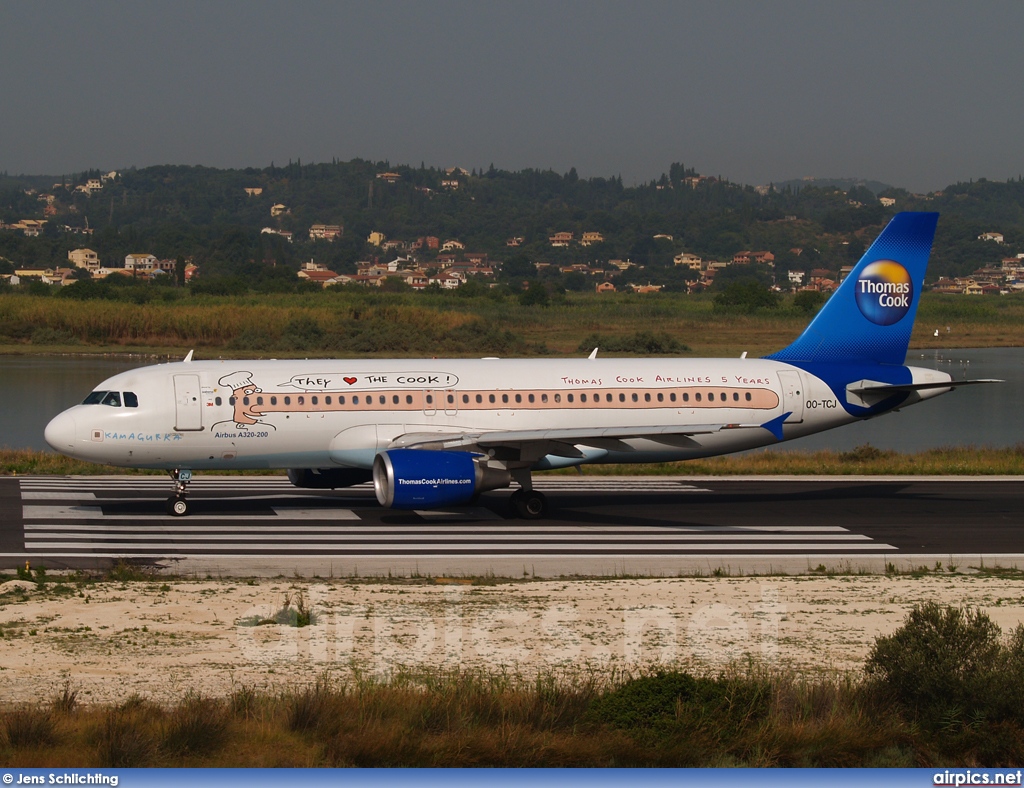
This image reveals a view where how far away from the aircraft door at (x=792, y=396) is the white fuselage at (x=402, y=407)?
0.10 ft

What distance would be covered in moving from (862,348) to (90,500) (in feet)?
64.4

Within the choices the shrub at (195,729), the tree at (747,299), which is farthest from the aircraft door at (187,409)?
the tree at (747,299)

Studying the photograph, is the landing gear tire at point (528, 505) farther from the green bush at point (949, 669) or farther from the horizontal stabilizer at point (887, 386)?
the green bush at point (949, 669)

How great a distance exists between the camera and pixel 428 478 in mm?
25734

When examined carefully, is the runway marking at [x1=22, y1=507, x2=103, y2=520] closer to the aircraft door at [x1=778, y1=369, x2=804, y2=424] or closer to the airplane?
the airplane

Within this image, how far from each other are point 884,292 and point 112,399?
19.6 metres

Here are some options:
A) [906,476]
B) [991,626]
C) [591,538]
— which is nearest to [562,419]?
[591,538]

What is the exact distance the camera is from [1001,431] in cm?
5594

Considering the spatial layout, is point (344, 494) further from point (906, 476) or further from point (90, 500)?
point (906, 476)

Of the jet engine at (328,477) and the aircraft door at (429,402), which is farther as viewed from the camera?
the jet engine at (328,477)

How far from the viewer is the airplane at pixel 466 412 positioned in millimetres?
26875

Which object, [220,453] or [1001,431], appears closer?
[220,453]

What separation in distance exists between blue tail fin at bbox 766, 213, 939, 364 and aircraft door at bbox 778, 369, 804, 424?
1.22 metres

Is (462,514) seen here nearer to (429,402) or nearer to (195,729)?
(429,402)
